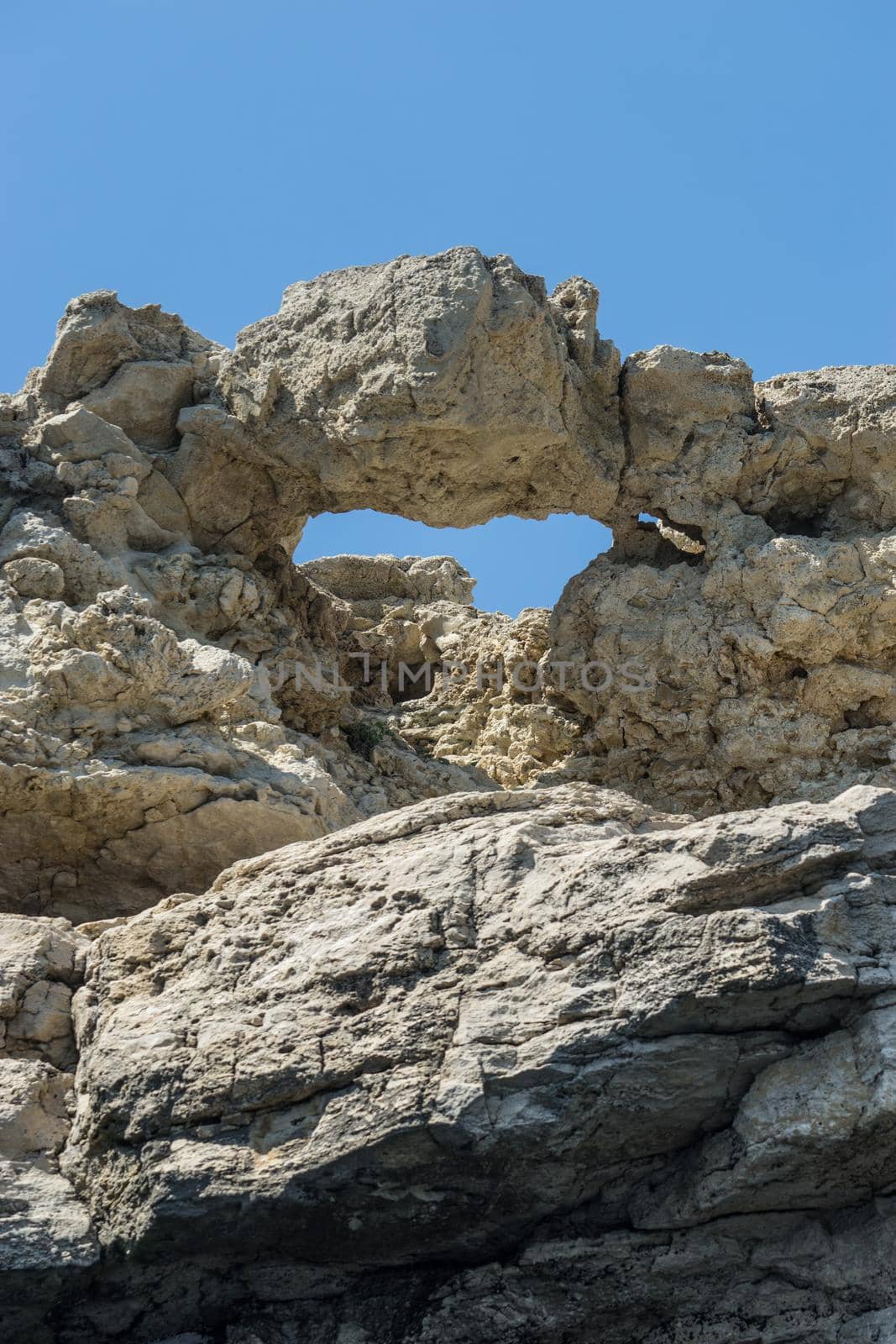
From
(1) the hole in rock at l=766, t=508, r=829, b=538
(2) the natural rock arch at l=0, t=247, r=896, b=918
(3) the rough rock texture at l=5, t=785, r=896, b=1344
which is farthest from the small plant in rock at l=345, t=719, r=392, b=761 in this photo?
(3) the rough rock texture at l=5, t=785, r=896, b=1344

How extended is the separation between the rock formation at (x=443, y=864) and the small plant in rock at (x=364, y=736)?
0.10ft

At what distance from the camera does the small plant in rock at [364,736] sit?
40.5 feet

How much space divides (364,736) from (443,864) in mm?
5293

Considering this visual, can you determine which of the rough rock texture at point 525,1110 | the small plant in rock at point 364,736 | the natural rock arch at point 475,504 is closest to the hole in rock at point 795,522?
the natural rock arch at point 475,504

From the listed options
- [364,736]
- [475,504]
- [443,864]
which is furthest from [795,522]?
[443,864]

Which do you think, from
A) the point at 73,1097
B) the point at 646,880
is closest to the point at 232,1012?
the point at 73,1097

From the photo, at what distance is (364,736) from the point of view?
490 inches

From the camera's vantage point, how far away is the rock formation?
253 inches

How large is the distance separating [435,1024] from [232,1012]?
94 cm

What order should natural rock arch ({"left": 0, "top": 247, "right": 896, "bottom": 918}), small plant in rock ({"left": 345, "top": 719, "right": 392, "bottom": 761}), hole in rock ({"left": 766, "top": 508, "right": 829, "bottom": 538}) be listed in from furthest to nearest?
small plant in rock ({"left": 345, "top": 719, "right": 392, "bottom": 761}) < hole in rock ({"left": 766, "top": 508, "right": 829, "bottom": 538}) < natural rock arch ({"left": 0, "top": 247, "right": 896, "bottom": 918})

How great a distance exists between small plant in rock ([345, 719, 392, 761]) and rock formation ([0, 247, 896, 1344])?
0.10 ft

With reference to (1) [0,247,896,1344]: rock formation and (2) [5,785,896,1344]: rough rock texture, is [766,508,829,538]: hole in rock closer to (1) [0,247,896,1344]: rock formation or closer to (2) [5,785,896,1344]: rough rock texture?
(1) [0,247,896,1344]: rock formation

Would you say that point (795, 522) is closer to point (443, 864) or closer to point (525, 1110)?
point (443, 864)

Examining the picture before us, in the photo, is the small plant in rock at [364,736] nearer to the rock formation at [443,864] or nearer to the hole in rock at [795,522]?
the rock formation at [443,864]
